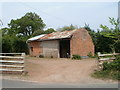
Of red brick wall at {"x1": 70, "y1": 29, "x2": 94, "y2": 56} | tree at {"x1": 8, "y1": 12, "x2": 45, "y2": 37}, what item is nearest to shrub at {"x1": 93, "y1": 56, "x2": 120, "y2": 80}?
red brick wall at {"x1": 70, "y1": 29, "x2": 94, "y2": 56}

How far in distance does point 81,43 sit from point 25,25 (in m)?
28.6

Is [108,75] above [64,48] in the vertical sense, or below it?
below

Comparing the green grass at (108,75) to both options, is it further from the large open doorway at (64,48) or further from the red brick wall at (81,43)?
the large open doorway at (64,48)

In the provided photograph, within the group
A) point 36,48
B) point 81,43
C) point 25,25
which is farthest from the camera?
point 25,25

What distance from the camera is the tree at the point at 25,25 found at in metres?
46.8

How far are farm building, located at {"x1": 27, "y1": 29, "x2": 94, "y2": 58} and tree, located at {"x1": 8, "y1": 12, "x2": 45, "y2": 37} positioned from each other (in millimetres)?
23133

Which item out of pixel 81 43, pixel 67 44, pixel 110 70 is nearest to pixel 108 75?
pixel 110 70

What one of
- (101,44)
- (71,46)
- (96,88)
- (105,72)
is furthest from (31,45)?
(96,88)

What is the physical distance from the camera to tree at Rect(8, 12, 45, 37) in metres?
46.8

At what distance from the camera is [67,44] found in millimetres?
24016

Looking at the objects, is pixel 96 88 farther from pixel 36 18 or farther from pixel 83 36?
pixel 36 18

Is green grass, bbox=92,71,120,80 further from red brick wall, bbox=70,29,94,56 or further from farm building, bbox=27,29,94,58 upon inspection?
red brick wall, bbox=70,29,94,56

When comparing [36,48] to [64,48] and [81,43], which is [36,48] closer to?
[64,48]

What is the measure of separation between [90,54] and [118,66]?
14068 mm
